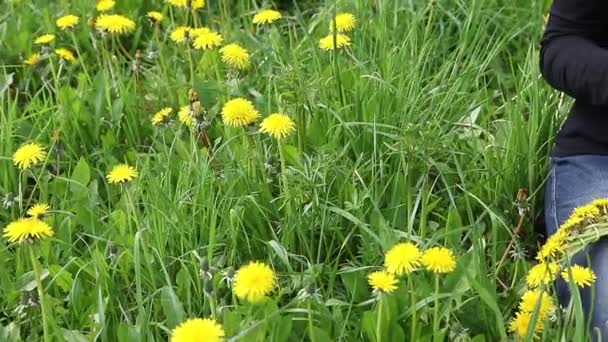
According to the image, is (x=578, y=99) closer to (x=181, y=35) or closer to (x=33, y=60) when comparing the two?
(x=181, y=35)

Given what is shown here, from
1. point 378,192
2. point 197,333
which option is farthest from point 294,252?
point 197,333

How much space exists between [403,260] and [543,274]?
6.8 inches

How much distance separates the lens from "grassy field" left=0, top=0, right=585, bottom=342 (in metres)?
1.44

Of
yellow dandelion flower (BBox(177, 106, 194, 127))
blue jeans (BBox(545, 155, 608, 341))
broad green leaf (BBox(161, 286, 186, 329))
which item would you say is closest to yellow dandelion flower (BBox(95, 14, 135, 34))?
yellow dandelion flower (BBox(177, 106, 194, 127))

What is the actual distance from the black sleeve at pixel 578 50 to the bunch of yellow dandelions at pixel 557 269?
11.4 inches

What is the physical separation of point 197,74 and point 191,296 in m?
0.71

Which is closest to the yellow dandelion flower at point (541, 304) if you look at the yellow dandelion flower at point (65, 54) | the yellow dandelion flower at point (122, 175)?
the yellow dandelion flower at point (122, 175)

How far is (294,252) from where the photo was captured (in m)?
1.62

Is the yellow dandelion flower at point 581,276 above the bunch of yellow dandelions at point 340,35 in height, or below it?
below

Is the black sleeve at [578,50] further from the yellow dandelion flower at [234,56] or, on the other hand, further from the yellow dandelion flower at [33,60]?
the yellow dandelion flower at [33,60]

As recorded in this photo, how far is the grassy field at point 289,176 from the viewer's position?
1.44 metres

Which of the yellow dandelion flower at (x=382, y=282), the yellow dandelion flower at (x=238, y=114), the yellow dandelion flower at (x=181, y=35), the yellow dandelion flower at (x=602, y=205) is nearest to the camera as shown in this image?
the yellow dandelion flower at (x=382, y=282)

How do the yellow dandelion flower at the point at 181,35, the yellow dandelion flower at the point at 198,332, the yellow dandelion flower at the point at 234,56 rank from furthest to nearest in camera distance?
the yellow dandelion flower at the point at 181,35 < the yellow dandelion flower at the point at 234,56 < the yellow dandelion flower at the point at 198,332

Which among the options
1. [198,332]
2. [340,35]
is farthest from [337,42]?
[198,332]
